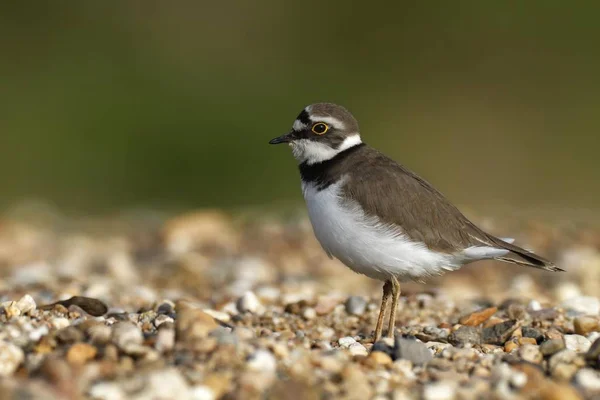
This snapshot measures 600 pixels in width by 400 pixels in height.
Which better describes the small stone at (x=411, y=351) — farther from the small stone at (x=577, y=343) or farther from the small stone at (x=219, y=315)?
the small stone at (x=219, y=315)

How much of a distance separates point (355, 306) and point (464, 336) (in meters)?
1.25

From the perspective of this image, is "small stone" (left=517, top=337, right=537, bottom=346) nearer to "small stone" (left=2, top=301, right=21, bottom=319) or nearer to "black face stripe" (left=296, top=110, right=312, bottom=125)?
"black face stripe" (left=296, top=110, right=312, bottom=125)

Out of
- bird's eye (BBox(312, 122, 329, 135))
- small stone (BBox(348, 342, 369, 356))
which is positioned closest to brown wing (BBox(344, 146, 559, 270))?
bird's eye (BBox(312, 122, 329, 135))

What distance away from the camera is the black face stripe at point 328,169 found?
5.88 metres

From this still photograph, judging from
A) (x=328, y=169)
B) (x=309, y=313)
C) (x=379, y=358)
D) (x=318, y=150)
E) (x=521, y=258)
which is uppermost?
(x=318, y=150)

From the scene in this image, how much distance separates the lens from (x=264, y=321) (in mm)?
6211

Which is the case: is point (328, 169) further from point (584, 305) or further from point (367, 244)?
point (584, 305)

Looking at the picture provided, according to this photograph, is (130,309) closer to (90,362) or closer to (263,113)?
(90,362)

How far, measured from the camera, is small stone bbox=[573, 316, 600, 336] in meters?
5.71

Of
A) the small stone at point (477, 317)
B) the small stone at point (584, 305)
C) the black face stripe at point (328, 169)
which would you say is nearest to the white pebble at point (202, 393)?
the black face stripe at point (328, 169)

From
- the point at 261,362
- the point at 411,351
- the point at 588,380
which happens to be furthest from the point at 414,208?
the point at 261,362

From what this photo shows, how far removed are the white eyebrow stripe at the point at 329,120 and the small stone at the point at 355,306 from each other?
1346mm

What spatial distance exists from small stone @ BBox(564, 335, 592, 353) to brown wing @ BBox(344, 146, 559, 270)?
65 cm

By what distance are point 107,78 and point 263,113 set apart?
11.6 ft
